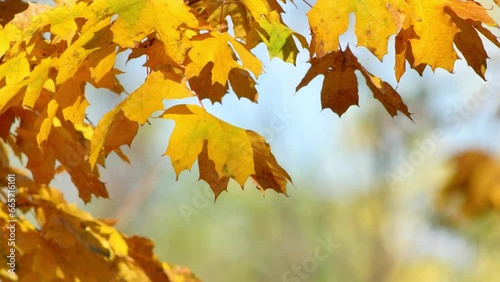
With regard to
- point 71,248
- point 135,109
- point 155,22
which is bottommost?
point 71,248

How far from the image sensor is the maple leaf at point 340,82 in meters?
1.87

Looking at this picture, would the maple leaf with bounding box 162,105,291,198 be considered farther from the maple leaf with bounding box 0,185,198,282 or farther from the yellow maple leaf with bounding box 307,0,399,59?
the maple leaf with bounding box 0,185,198,282

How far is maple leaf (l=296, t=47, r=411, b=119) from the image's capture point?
6.13ft

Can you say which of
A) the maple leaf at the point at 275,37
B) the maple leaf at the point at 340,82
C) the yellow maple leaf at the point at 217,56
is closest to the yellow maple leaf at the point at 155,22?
the yellow maple leaf at the point at 217,56

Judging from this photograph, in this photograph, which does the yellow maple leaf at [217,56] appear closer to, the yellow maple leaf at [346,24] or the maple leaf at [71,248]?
the yellow maple leaf at [346,24]

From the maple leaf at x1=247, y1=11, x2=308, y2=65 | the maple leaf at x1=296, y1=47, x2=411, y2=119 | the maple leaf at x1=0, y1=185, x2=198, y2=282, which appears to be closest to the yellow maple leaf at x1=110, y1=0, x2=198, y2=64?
the maple leaf at x1=247, y1=11, x2=308, y2=65

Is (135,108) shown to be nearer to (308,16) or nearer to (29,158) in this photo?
(308,16)

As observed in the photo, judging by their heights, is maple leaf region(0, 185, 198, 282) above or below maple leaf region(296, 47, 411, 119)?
below

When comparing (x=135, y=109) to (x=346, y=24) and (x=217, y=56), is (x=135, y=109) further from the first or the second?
(x=346, y=24)

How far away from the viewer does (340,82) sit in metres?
2.00

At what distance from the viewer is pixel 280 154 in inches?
469

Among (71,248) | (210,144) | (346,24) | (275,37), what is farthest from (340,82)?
(71,248)

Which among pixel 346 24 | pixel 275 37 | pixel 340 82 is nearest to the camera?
pixel 346 24

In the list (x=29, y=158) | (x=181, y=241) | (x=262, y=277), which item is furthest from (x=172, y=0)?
(x=181, y=241)
